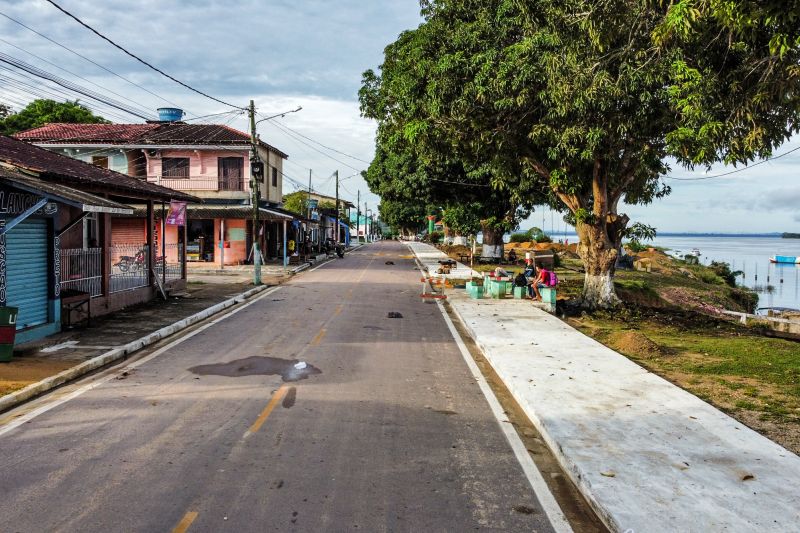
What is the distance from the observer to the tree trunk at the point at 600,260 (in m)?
18.7

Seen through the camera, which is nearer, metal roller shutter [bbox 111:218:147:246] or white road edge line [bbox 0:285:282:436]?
white road edge line [bbox 0:285:282:436]

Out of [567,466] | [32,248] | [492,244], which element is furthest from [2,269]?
[492,244]

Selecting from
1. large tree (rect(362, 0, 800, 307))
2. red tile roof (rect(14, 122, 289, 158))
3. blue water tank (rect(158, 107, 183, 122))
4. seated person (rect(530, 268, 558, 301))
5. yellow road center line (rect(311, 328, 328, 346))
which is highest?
blue water tank (rect(158, 107, 183, 122))

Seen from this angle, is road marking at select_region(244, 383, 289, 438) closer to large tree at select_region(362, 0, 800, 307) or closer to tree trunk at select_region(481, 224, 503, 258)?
large tree at select_region(362, 0, 800, 307)

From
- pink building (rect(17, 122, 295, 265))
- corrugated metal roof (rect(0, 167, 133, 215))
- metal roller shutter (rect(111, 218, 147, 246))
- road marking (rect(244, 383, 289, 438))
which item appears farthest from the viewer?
pink building (rect(17, 122, 295, 265))

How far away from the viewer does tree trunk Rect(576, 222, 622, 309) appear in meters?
18.7

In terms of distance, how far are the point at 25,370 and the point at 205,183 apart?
2982 centimetres

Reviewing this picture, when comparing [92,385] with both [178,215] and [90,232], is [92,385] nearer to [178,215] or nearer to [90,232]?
[90,232]

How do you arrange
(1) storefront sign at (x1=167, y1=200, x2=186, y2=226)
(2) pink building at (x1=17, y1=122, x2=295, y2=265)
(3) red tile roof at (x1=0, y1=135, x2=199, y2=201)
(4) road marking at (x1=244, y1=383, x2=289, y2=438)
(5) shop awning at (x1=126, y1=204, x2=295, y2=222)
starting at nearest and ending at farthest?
1. (4) road marking at (x1=244, y1=383, x2=289, y2=438)
2. (3) red tile roof at (x1=0, y1=135, x2=199, y2=201)
3. (1) storefront sign at (x1=167, y1=200, x2=186, y2=226)
4. (5) shop awning at (x1=126, y1=204, x2=295, y2=222)
5. (2) pink building at (x1=17, y1=122, x2=295, y2=265)

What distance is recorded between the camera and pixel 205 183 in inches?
1491

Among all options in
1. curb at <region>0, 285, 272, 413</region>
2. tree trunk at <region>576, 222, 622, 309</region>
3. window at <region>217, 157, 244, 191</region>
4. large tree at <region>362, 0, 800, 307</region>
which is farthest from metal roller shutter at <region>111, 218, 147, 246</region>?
tree trunk at <region>576, 222, 622, 309</region>

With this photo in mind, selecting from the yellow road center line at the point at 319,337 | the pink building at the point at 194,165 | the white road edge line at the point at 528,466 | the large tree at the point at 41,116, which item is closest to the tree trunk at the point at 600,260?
the yellow road center line at the point at 319,337

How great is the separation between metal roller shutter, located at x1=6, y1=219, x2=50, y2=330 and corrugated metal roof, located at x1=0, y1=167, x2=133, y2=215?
111 centimetres

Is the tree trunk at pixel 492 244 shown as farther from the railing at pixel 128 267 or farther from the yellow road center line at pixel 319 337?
the yellow road center line at pixel 319 337
